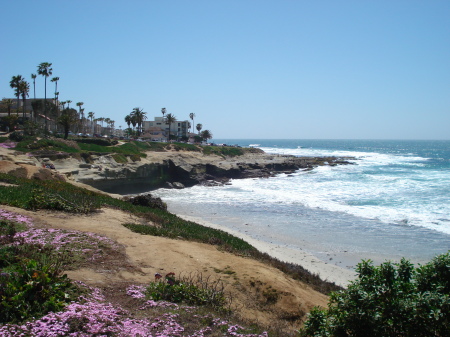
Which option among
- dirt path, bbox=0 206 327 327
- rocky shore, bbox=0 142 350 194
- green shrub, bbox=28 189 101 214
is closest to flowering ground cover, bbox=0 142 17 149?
rocky shore, bbox=0 142 350 194

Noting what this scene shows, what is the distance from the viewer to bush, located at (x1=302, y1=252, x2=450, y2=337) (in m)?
4.44

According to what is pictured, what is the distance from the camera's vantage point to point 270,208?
2916 centimetres

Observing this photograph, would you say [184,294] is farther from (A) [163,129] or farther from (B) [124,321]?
(A) [163,129]

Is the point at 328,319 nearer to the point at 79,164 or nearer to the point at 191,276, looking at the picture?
the point at 191,276

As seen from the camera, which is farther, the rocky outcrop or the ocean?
the rocky outcrop

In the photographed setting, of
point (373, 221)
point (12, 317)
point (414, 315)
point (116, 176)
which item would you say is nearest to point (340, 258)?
point (373, 221)

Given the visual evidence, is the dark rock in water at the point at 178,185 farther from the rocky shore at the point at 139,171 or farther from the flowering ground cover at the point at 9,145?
the flowering ground cover at the point at 9,145

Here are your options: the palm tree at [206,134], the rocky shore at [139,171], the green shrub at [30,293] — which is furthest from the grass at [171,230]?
the palm tree at [206,134]

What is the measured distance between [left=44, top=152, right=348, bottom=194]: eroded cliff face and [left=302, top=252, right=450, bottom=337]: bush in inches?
1158

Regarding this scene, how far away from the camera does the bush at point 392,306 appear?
4.44 metres

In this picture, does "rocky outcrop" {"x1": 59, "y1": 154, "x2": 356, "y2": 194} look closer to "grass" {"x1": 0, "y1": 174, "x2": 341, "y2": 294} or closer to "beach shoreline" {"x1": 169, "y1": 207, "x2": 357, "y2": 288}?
"grass" {"x1": 0, "y1": 174, "x2": 341, "y2": 294}

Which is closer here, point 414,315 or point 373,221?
point 414,315

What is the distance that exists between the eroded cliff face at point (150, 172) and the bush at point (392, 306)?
29.4 meters

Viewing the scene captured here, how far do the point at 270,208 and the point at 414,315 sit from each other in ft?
81.2
